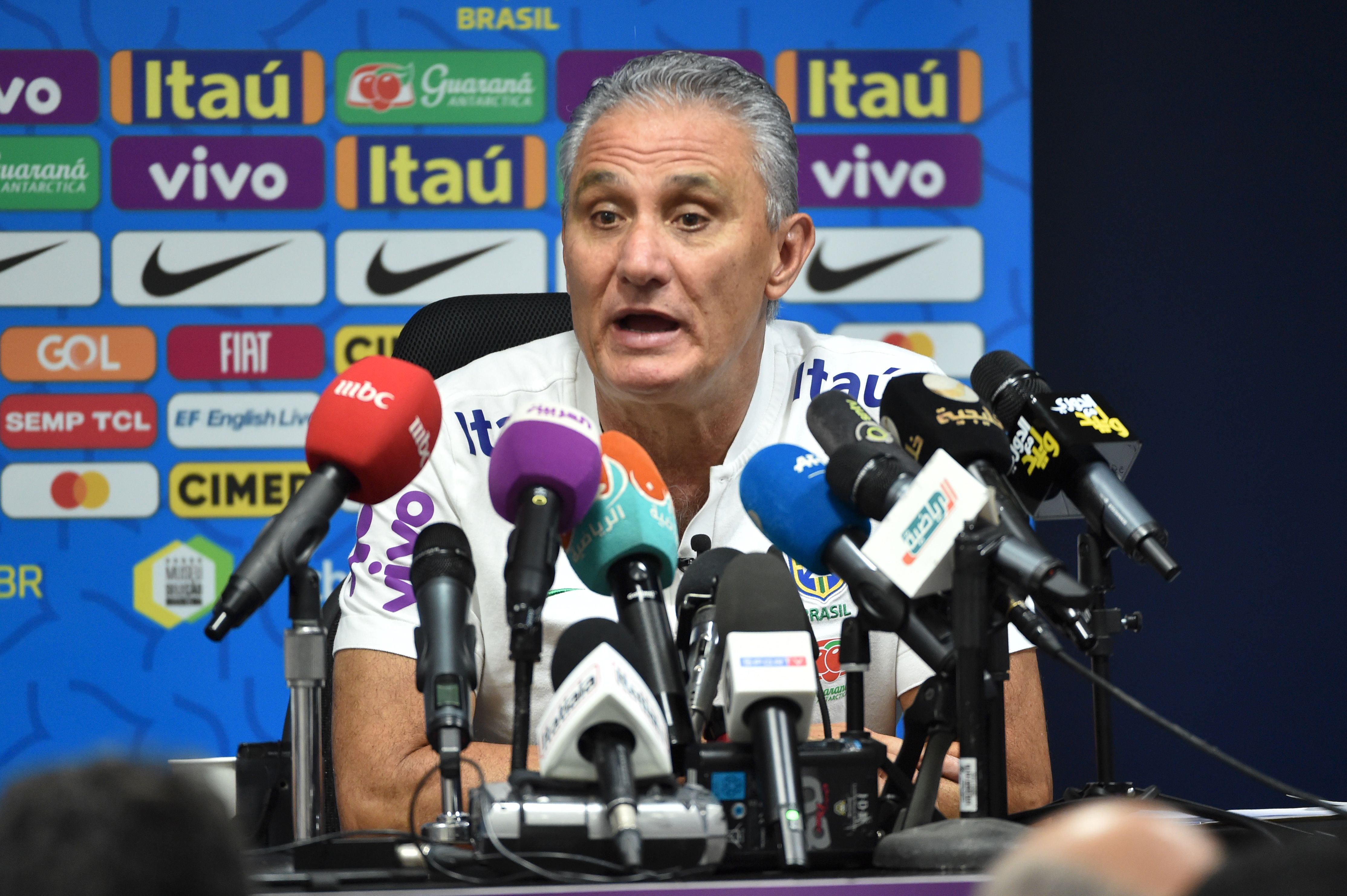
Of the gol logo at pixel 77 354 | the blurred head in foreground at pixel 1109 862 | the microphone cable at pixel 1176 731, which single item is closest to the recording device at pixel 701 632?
the microphone cable at pixel 1176 731

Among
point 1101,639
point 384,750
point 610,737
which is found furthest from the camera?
point 384,750

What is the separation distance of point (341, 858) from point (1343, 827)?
74cm

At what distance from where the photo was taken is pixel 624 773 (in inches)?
33.0

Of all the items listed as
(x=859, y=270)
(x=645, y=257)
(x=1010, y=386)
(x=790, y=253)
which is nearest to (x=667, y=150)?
(x=645, y=257)

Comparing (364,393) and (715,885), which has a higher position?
(364,393)

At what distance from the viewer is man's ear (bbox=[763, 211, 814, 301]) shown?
1878 mm

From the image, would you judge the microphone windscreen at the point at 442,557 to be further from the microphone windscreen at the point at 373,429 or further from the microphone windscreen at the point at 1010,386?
the microphone windscreen at the point at 1010,386

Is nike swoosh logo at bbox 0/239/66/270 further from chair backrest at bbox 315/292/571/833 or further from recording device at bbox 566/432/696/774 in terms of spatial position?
recording device at bbox 566/432/696/774

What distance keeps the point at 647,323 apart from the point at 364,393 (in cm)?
73

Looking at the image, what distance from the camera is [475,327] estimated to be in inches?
81.2

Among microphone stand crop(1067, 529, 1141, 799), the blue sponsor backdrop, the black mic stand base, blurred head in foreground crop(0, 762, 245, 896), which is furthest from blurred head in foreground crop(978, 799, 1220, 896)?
the blue sponsor backdrop

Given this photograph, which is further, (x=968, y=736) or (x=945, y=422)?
(x=945, y=422)

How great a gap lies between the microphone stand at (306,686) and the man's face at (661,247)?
74 cm

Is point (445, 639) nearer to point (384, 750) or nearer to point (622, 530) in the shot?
point (622, 530)
